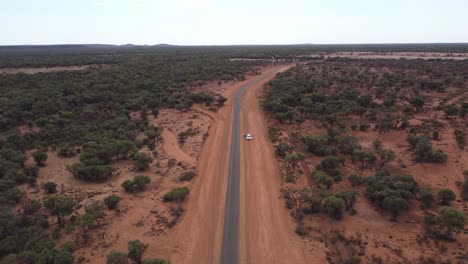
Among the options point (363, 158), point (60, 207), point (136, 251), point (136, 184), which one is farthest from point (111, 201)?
point (363, 158)

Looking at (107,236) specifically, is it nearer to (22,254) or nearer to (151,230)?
(151,230)

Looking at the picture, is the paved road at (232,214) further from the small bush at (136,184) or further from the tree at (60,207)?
the tree at (60,207)

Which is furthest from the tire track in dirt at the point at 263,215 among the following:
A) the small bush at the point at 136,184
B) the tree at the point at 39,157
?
the tree at the point at 39,157

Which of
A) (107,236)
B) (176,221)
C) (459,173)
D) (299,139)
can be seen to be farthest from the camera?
(299,139)

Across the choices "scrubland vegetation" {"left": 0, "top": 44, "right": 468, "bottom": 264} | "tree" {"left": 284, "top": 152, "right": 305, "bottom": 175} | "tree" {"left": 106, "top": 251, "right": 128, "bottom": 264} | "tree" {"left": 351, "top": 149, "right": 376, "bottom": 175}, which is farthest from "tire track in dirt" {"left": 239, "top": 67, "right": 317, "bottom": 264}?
"tree" {"left": 351, "top": 149, "right": 376, "bottom": 175}

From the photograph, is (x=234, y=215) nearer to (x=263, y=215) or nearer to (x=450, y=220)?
(x=263, y=215)

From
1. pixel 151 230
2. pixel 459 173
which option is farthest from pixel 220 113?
pixel 459 173

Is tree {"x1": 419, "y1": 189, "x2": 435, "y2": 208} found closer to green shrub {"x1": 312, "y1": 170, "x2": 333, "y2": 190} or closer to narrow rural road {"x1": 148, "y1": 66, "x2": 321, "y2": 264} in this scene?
green shrub {"x1": 312, "y1": 170, "x2": 333, "y2": 190}
